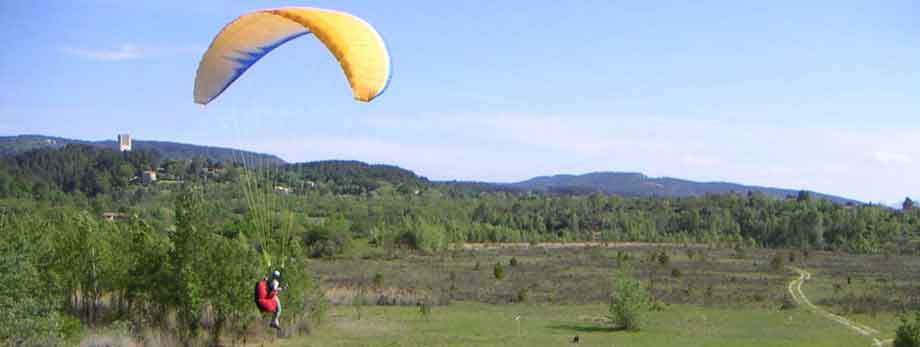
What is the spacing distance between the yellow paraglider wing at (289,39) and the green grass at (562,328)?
37.8ft

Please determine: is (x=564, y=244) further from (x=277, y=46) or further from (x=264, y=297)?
(x=264, y=297)

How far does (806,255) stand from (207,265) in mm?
53399

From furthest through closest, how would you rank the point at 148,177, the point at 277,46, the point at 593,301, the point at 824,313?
the point at 148,177 → the point at 593,301 → the point at 824,313 → the point at 277,46

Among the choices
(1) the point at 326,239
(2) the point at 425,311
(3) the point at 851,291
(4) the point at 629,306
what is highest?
(4) the point at 629,306

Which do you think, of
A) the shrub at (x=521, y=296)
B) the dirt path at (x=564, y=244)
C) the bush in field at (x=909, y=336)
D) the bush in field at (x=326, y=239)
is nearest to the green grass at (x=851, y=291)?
the bush in field at (x=909, y=336)

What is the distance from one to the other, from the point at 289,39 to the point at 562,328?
16.3 m

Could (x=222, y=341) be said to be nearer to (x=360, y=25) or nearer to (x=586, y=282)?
(x=360, y=25)

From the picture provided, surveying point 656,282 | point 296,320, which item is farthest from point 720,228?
point 296,320

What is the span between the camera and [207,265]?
23594 mm

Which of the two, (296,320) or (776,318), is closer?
(296,320)

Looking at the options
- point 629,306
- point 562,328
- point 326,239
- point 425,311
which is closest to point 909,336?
point 629,306

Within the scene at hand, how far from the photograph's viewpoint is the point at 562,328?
2870 centimetres

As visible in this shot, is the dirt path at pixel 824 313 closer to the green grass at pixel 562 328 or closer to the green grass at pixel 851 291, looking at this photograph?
the green grass at pixel 851 291

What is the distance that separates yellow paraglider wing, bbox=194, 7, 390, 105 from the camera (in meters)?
13.9
